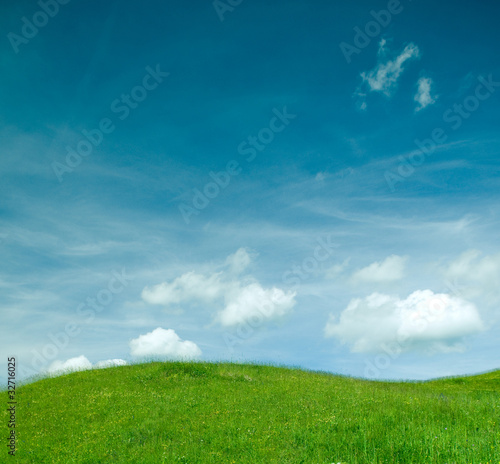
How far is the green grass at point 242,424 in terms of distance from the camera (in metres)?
14.2

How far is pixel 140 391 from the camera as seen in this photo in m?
24.4

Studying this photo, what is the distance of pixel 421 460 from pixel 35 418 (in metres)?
17.8

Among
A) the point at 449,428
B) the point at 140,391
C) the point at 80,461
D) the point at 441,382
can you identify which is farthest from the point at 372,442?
the point at 441,382

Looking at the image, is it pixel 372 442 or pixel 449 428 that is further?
pixel 449 428

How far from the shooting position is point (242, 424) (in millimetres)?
17391

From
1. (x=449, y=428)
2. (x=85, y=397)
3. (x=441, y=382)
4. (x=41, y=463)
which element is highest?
(x=441, y=382)

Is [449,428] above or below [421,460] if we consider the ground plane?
above

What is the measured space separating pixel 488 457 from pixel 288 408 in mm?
9048

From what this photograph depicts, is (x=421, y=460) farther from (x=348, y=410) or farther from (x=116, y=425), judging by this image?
(x=116, y=425)

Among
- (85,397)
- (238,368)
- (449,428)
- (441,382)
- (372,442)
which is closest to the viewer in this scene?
(372,442)

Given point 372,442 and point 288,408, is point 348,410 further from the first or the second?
point 372,442

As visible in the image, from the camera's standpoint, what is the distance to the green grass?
1417cm

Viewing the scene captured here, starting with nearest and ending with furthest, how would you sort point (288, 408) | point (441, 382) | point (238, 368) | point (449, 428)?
1. point (449, 428)
2. point (288, 408)
3. point (238, 368)
4. point (441, 382)

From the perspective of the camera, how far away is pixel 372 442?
48.1 feet
